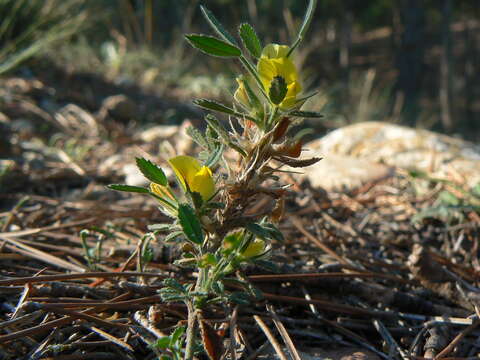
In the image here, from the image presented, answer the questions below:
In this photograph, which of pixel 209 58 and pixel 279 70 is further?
pixel 209 58

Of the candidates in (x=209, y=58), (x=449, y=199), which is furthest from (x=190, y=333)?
(x=209, y=58)

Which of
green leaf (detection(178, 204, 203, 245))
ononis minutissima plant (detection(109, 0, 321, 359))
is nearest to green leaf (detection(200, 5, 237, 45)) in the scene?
ononis minutissima plant (detection(109, 0, 321, 359))

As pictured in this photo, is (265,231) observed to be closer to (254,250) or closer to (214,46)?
(254,250)

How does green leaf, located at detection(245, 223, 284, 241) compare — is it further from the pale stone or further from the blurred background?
the pale stone

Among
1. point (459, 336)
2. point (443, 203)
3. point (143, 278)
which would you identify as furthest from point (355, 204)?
point (143, 278)

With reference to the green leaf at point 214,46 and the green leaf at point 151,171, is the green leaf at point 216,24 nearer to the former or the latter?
the green leaf at point 214,46

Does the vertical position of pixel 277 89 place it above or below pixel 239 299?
above

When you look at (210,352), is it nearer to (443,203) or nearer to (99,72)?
(443,203)
